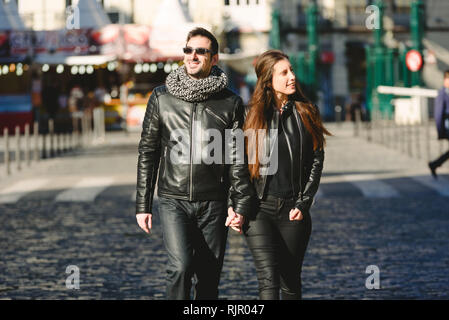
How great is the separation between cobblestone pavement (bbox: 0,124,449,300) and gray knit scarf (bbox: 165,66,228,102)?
2568mm

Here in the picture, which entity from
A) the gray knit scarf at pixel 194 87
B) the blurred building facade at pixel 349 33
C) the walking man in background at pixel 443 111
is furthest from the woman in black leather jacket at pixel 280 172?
the blurred building facade at pixel 349 33

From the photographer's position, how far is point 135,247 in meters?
11.6

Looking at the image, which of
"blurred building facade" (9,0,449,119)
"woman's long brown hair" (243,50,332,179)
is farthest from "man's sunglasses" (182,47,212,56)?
"blurred building facade" (9,0,449,119)

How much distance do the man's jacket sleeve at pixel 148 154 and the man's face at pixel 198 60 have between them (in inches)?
9.8

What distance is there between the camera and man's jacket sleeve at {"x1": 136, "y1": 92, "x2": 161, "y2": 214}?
638 cm

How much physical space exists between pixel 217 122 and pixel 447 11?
54.4 metres

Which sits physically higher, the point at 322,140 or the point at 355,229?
the point at 322,140

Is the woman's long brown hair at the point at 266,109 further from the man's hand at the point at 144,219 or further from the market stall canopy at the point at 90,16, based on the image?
the market stall canopy at the point at 90,16

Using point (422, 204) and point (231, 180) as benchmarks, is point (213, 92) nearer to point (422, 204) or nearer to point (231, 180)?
point (231, 180)

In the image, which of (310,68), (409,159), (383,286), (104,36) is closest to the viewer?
(383,286)

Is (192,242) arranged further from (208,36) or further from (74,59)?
(74,59)

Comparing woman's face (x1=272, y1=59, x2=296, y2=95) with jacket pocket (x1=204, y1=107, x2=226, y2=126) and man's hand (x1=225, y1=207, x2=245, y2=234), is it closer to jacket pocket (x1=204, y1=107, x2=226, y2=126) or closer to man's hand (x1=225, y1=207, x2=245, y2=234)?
jacket pocket (x1=204, y1=107, x2=226, y2=126)

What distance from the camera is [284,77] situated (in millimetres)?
6457
